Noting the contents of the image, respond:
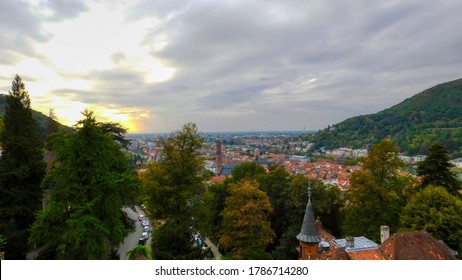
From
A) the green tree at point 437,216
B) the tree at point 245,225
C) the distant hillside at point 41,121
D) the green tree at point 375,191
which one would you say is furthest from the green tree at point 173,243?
the distant hillside at point 41,121

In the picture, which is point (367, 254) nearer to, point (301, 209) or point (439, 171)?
point (301, 209)

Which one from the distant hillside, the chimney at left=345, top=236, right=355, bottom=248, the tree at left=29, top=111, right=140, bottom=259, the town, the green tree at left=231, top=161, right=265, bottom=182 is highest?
the distant hillside

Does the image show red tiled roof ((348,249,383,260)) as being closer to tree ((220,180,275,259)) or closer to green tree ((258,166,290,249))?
tree ((220,180,275,259))

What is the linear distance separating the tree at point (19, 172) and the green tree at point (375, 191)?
1421 cm

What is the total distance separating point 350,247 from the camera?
10023 millimetres

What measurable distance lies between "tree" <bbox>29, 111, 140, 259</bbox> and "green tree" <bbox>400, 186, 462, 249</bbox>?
1123 centimetres

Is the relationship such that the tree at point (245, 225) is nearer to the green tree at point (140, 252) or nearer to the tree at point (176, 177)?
the tree at point (176, 177)

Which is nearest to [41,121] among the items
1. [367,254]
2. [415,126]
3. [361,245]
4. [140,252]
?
[140,252]

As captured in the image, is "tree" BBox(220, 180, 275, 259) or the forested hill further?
the forested hill

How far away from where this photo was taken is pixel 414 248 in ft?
32.0

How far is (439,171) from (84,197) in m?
16.1

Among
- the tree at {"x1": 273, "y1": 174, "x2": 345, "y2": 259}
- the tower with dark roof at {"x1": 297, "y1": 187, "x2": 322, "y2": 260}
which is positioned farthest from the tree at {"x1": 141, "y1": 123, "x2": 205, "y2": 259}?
the tree at {"x1": 273, "y1": 174, "x2": 345, "y2": 259}

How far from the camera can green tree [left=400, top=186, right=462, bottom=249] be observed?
449 inches

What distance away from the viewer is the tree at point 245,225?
492 inches
